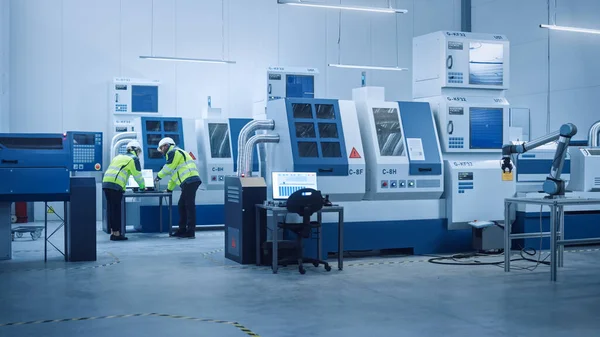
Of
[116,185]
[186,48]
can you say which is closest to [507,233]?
[116,185]

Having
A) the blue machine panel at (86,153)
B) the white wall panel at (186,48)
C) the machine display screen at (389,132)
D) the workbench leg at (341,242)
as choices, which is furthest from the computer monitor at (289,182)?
the white wall panel at (186,48)

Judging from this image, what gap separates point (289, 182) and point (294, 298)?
1.98 m

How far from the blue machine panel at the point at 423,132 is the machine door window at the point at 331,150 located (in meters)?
0.88

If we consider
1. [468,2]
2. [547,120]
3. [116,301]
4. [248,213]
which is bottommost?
[116,301]

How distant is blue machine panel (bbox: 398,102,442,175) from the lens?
27.7ft

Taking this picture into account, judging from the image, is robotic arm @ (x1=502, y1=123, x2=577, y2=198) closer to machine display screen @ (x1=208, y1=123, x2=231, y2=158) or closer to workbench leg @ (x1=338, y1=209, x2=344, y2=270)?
workbench leg @ (x1=338, y1=209, x2=344, y2=270)

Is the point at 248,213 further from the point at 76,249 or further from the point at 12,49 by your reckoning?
the point at 12,49

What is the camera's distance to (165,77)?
14.5 m

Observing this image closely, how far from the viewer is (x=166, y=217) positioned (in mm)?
11438

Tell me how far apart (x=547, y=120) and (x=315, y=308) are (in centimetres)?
1079

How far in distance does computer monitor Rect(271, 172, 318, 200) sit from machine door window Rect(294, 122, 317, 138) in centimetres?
60

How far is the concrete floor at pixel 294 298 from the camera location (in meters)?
4.78

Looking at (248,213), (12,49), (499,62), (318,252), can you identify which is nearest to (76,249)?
(248,213)

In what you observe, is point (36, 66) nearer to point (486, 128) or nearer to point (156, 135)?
point (156, 135)
